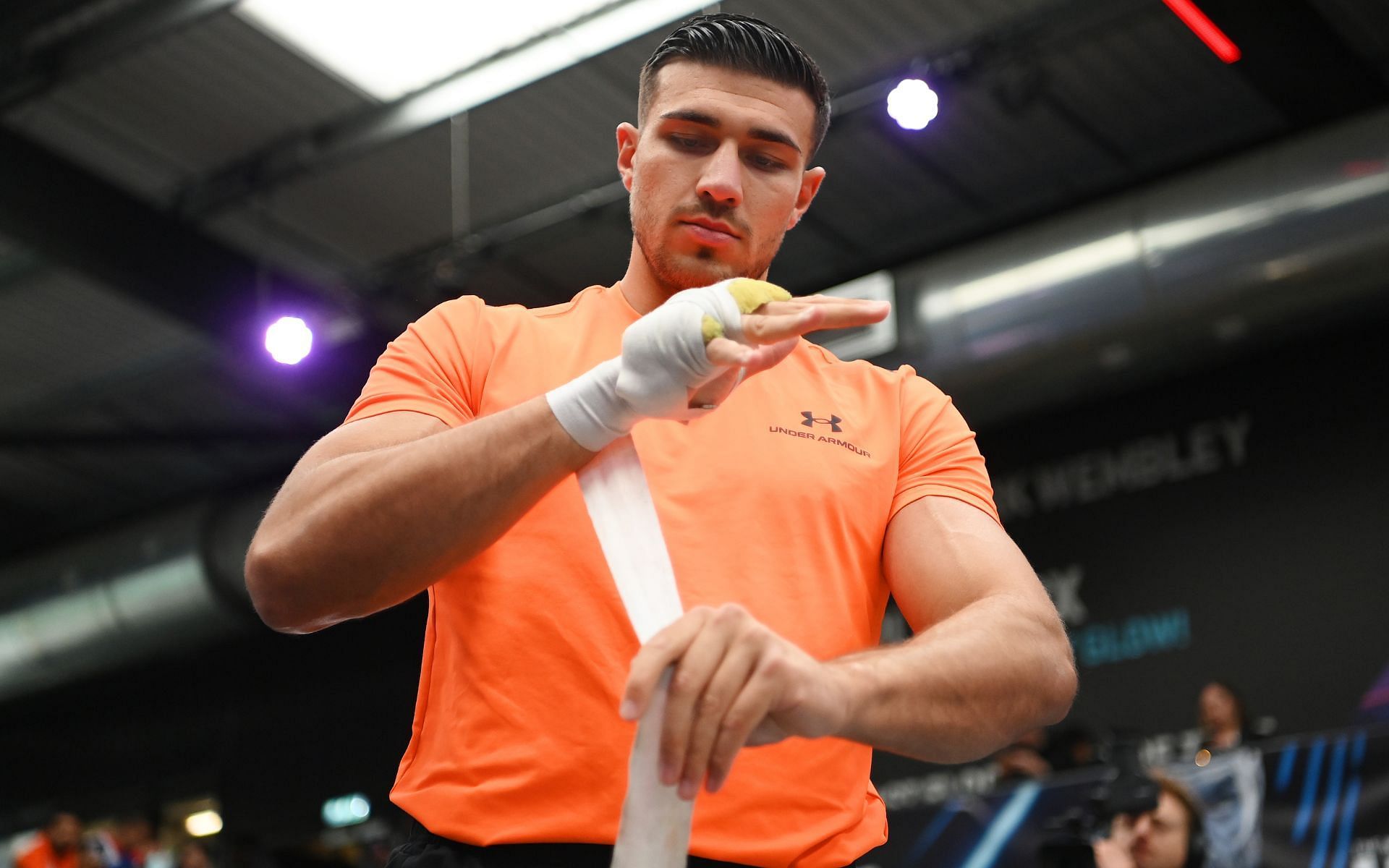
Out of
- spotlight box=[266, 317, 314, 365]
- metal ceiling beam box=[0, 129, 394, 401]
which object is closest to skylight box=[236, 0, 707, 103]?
spotlight box=[266, 317, 314, 365]

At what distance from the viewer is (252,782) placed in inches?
454

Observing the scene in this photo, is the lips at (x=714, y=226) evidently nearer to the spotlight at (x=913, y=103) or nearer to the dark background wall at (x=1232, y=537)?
the spotlight at (x=913, y=103)

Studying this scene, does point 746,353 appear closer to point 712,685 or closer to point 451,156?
point 712,685

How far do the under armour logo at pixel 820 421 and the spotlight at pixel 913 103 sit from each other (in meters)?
4.24

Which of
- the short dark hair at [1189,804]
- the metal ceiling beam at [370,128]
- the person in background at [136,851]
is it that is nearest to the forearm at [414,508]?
the short dark hair at [1189,804]

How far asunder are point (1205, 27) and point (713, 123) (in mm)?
4080

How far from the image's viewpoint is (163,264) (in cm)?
774

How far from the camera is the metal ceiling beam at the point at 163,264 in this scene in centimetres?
711

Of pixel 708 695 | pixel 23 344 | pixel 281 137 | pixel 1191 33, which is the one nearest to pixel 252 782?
pixel 23 344

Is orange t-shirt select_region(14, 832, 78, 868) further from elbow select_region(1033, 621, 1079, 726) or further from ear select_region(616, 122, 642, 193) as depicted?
elbow select_region(1033, 621, 1079, 726)

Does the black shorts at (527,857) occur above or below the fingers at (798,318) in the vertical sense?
below

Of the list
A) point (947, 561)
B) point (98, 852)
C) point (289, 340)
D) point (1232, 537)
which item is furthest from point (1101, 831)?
point (98, 852)

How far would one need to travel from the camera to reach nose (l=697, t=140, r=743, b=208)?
5.98ft

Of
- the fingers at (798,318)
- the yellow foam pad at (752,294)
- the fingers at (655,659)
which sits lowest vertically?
the fingers at (655,659)
